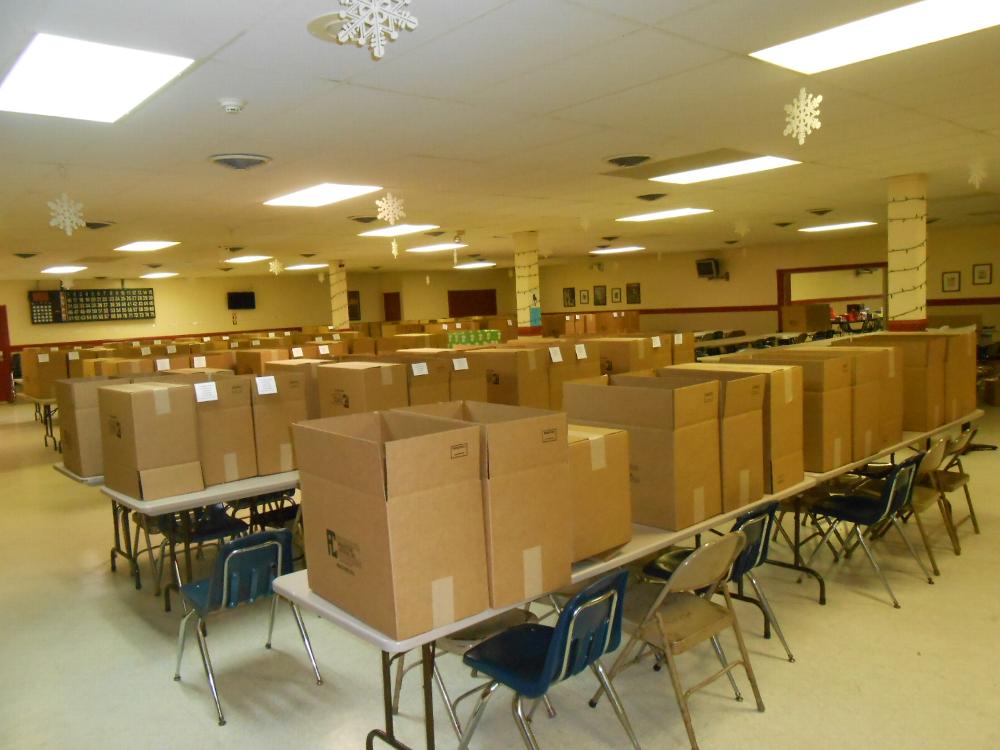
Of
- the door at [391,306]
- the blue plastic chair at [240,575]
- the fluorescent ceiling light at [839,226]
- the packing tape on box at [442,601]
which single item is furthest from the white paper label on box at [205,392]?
the door at [391,306]

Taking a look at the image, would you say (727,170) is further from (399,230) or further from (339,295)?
(339,295)

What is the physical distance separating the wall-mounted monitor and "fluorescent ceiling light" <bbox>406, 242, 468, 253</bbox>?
21.6 feet

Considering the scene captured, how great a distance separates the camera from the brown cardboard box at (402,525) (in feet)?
6.59

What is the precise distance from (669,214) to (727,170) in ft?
9.80

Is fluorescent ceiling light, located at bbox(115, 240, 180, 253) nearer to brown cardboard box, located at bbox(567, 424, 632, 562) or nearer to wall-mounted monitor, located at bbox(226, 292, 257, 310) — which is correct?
wall-mounted monitor, located at bbox(226, 292, 257, 310)

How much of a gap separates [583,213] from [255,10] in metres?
6.12

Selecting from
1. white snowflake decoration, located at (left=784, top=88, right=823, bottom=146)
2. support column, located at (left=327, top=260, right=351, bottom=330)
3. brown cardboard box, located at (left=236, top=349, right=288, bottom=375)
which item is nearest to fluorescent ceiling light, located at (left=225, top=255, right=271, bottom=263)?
support column, located at (left=327, top=260, right=351, bottom=330)

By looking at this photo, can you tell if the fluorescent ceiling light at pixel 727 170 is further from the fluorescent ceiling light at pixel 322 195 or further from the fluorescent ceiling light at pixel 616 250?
the fluorescent ceiling light at pixel 616 250

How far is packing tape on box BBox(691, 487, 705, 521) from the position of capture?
3008mm

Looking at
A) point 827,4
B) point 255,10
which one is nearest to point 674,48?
point 827,4

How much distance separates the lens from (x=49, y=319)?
49.1 feet

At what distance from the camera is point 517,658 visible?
2414 mm

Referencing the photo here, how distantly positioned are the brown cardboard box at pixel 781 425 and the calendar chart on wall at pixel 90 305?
15318 mm

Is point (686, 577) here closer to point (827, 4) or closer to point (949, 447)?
point (827, 4)
